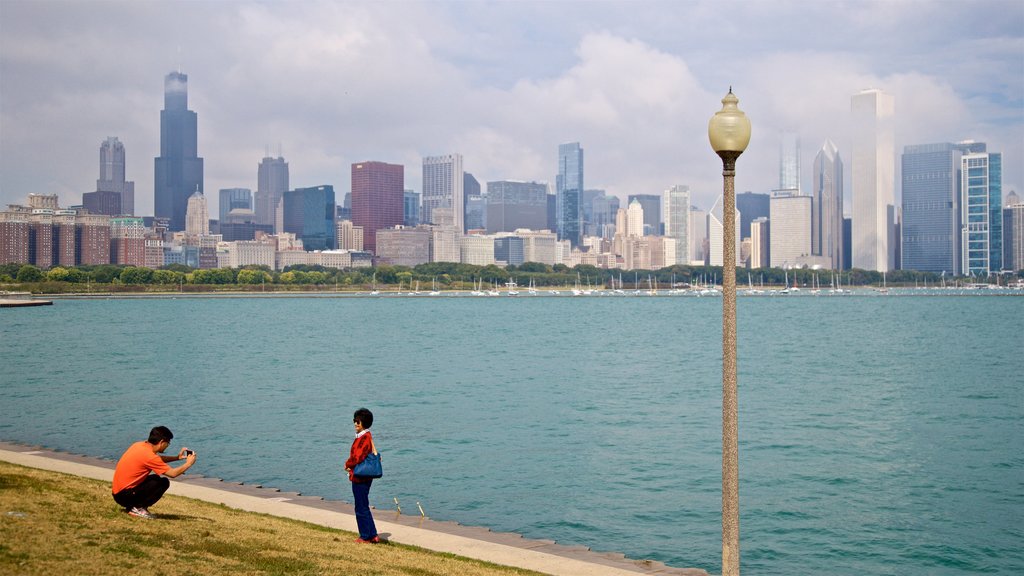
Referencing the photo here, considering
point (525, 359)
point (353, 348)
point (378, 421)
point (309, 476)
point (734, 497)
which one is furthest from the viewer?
point (353, 348)

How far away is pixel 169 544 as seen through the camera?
14.4 metres

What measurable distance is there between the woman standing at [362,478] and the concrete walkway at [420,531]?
2.66 feet

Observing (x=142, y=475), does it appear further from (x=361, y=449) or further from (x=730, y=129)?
(x=730, y=129)

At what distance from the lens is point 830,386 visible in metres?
57.5

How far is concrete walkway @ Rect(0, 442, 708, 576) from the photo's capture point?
16.8 meters

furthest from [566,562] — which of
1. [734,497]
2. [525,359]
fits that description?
[525,359]

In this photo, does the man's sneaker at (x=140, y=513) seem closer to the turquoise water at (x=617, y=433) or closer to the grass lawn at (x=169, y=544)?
the grass lawn at (x=169, y=544)

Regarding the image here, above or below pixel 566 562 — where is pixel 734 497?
above

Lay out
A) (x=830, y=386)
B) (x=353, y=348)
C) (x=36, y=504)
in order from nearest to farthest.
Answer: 1. (x=36, y=504)
2. (x=830, y=386)
3. (x=353, y=348)

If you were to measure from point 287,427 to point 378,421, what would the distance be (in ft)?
12.9

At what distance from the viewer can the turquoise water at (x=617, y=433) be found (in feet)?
78.2

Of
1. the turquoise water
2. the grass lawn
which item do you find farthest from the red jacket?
the turquoise water

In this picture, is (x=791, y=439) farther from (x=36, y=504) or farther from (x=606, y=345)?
(x=606, y=345)

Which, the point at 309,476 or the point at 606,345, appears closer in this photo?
the point at 309,476
